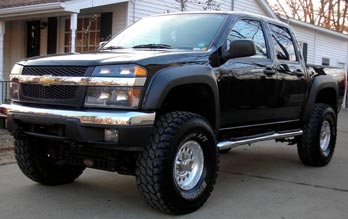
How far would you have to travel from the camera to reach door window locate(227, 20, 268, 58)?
227 inches

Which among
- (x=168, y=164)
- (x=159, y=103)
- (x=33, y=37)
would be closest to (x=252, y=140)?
(x=168, y=164)

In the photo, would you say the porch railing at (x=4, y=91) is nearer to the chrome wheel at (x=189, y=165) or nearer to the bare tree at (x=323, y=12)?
the chrome wheel at (x=189, y=165)

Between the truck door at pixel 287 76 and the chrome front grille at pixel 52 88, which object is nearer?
the chrome front grille at pixel 52 88

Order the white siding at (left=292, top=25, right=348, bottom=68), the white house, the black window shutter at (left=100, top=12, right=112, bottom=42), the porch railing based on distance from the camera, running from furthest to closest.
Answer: the white siding at (left=292, top=25, right=348, bottom=68) < the black window shutter at (left=100, top=12, right=112, bottom=42) < the porch railing < the white house

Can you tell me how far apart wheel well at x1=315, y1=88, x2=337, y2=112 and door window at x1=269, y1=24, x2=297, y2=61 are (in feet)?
3.37

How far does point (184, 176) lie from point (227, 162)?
288cm

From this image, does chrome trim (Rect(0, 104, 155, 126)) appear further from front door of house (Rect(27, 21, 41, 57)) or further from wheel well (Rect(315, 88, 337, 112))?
front door of house (Rect(27, 21, 41, 57))

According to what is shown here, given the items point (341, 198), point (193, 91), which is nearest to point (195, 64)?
point (193, 91)

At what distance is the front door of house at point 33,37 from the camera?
1606cm

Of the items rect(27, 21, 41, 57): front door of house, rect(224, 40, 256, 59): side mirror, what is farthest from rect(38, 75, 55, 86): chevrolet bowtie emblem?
rect(27, 21, 41, 57): front door of house

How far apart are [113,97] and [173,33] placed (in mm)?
1659

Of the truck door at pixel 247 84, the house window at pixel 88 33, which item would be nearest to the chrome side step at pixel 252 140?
the truck door at pixel 247 84

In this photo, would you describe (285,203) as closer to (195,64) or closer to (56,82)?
(195,64)

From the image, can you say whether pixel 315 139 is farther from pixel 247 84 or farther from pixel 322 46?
pixel 322 46
